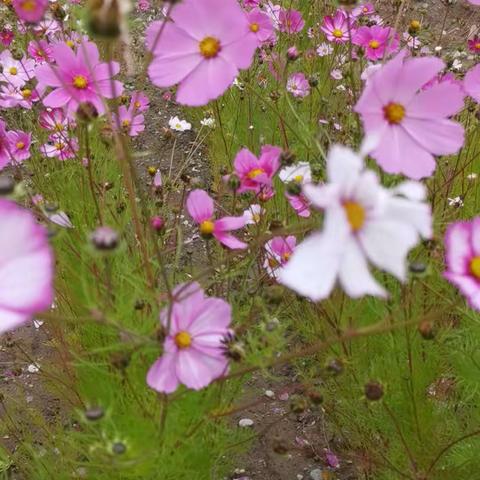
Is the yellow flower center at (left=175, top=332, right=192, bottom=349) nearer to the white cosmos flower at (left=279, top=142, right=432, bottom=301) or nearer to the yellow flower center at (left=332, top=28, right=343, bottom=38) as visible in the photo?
the white cosmos flower at (left=279, top=142, right=432, bottom=301)

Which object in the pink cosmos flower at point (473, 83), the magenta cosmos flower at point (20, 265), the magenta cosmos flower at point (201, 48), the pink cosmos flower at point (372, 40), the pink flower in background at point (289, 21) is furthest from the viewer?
the pink flower in background at point (289, 21)

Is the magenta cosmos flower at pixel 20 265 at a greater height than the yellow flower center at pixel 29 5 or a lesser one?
lesser

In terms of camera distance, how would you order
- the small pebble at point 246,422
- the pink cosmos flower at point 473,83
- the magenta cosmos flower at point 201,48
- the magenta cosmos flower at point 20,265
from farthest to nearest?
the small pebble at point 246,422, the pink cosmos flower at point 473,83, the magenta cosmos flower at point 201,48, the magenta cosmos flower at point 20,265

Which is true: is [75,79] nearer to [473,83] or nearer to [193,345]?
[193,345]

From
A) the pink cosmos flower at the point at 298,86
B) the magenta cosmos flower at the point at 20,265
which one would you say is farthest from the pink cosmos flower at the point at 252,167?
the pink cosmos flower at the point at 298,86

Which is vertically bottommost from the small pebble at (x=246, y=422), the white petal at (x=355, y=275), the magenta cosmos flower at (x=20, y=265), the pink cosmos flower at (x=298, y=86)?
the small pebble at (x=246, y=422)

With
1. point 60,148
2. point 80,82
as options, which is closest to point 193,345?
point 80,82

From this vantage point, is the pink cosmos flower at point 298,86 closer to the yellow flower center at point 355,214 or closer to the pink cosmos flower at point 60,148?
the pink cosmos flower at point 60,148
